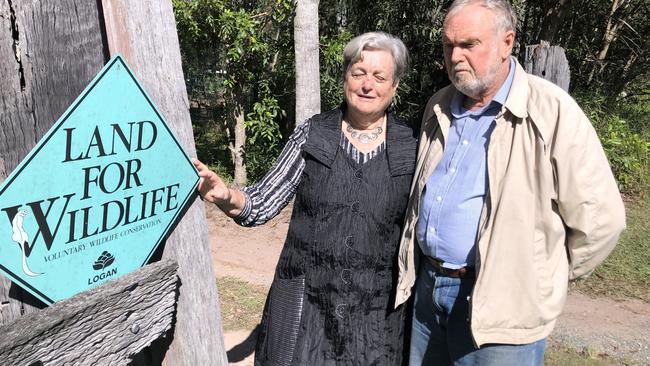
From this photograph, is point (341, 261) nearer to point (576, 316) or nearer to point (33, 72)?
point (33, 72)

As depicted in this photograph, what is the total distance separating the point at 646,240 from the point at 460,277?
15.8 feet

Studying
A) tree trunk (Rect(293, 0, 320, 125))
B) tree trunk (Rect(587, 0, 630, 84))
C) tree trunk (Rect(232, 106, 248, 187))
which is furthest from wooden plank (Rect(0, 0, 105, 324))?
tree trunk (Rect(587, 0, 630, 84))

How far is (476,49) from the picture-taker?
1828 mm

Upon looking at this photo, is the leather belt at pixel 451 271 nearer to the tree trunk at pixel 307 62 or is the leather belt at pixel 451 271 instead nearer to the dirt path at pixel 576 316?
the dirt path at pixel 576 316

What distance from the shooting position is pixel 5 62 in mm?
1061

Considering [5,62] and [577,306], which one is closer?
[5,62]

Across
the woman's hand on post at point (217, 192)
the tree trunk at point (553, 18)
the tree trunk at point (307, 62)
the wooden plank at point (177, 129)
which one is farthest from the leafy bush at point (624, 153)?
the wooden plank at point (177, 129)

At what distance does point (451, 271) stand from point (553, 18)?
7370mm

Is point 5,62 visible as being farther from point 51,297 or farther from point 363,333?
point 363,333

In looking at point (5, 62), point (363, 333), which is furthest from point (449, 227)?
point (5, 62)

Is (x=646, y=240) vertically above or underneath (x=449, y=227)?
underneath

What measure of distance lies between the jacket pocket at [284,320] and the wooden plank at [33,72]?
1.05 meters

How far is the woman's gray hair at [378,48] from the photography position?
2039 mm

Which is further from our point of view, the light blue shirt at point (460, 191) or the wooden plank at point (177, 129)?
the light blue shirt at point (460, 191)
